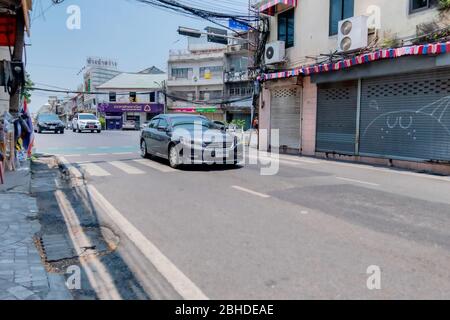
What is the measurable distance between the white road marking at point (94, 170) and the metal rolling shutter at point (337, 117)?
855cm

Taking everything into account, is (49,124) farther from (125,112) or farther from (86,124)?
(125,112)

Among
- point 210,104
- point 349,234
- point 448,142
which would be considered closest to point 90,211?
point 349,234

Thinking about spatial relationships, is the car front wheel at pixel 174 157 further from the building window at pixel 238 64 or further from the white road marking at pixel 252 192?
the building window at pixel 238 64

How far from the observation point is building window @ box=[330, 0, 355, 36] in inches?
550

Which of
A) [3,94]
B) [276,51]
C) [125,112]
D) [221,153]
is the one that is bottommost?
[221,153]

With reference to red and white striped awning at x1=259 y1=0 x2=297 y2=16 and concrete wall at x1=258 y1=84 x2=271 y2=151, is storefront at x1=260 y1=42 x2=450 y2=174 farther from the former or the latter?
red and white striped awning at x1=259 y1=0 x2=297 y2=16

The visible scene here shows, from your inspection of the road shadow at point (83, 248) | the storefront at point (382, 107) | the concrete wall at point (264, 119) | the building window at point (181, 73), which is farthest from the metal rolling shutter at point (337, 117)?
the building window at point (181, 73)

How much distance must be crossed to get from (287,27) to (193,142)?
962 cm

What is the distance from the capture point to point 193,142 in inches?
417

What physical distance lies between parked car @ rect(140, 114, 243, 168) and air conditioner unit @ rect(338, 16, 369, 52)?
5.36 metres

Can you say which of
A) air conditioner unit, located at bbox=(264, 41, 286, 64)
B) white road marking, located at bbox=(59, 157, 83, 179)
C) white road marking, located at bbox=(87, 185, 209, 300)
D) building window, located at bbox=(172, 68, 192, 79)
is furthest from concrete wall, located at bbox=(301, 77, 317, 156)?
building window, located at bbox=(172, 68, 192, 79)

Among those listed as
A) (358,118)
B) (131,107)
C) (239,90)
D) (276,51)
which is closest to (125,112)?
(131,107)

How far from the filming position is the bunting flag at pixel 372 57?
1019 cm

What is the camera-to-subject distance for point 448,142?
10.7 meters
